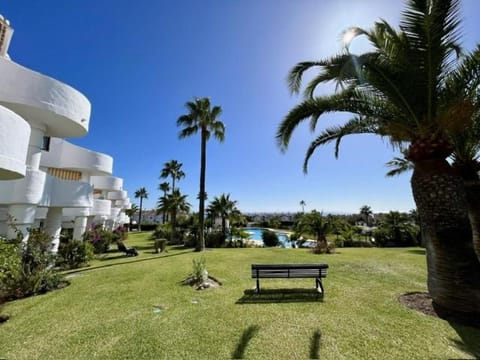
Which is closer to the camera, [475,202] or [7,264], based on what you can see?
[7,264]

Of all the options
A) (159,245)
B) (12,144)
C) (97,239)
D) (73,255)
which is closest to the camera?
(12,144)

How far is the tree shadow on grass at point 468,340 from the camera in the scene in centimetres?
389

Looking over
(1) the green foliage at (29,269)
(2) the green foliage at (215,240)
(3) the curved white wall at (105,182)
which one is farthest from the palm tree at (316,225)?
(3) the curved white wall at (105,182)

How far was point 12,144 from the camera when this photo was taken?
5812 millimetres

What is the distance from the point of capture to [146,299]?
22.0 ft

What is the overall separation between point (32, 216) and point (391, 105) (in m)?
12.7

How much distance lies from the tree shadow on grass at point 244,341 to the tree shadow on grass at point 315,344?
111cm

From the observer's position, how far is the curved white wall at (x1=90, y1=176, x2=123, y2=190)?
22438 mm

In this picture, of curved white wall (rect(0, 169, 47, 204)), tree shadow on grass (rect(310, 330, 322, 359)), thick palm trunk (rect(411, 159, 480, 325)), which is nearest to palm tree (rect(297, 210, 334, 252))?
thick palm trunk (rect(411, 159, 480, 325))

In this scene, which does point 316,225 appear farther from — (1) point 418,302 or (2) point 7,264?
(2) point 7,264

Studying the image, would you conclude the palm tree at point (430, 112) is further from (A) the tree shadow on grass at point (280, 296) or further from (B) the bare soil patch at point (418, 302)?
(A) the tree shadow on grass at point (280, 296)

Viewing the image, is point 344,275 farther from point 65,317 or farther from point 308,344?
point 65,317

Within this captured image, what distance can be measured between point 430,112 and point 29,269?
42.1 ft

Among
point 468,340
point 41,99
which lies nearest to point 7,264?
point 41,99
